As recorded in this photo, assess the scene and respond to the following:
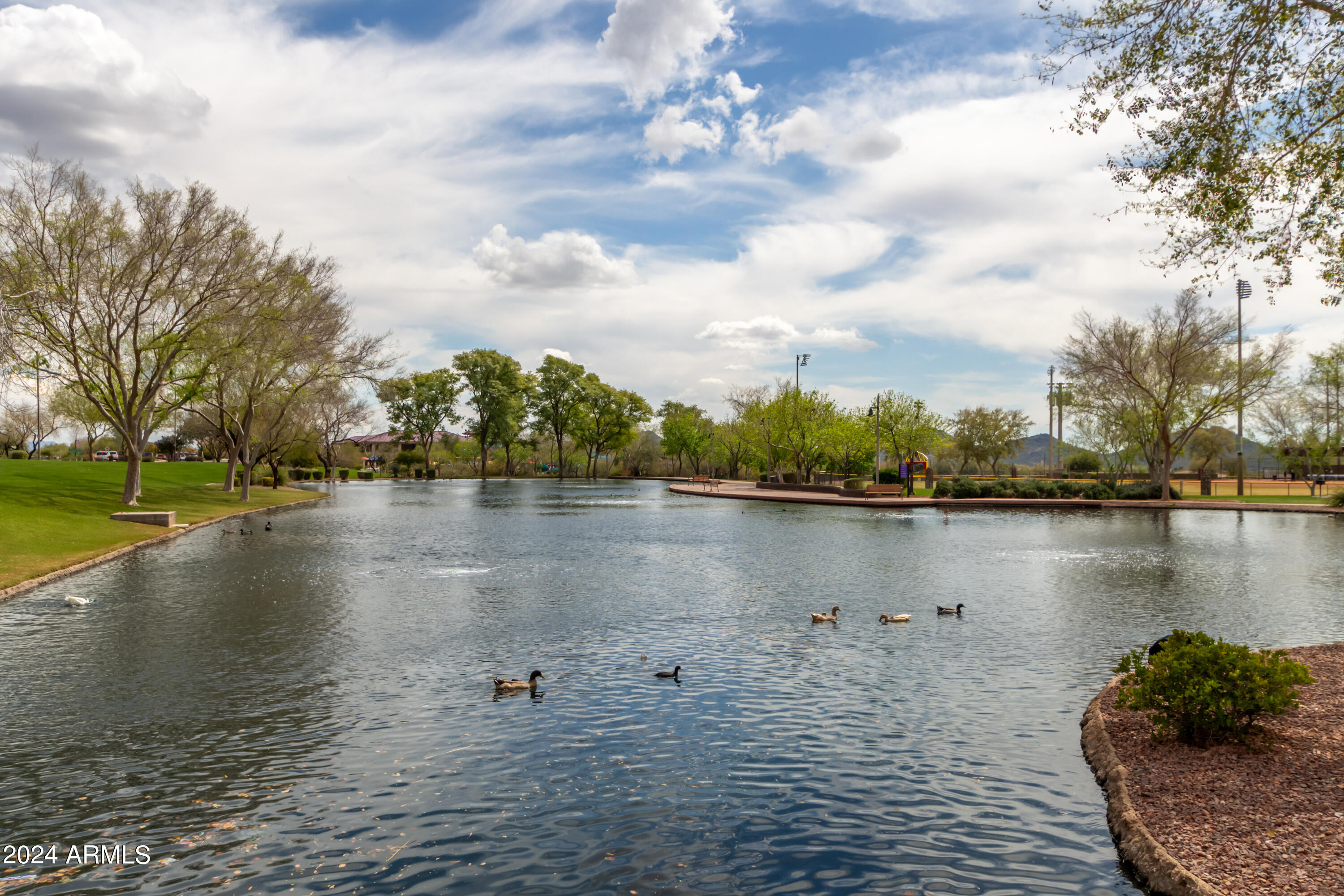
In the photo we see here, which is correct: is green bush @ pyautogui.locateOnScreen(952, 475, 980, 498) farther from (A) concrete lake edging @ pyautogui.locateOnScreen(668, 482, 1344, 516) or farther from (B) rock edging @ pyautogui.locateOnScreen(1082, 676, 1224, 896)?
(B) rock edging @ pyautogui.locateOnScreen(1082, 676, 1224, 896)

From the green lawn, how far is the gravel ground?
69.7 feet

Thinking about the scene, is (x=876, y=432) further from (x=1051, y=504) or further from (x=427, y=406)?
(x=427, y=406)

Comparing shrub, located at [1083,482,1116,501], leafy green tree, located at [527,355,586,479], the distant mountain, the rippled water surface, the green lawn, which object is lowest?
the rippled water surface

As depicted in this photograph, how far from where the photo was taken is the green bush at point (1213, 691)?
7.32m

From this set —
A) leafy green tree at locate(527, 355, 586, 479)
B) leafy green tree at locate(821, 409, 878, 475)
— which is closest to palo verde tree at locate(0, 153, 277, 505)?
leafy green tree at locate(821, 409, 878, 475)

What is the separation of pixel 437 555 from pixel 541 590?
772cm

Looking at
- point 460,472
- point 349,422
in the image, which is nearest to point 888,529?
point 349,422

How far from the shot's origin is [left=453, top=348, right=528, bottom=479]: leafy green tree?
99.8 m

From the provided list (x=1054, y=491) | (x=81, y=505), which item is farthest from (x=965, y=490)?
(x=81, y=505)

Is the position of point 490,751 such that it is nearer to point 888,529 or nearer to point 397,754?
point 397,754

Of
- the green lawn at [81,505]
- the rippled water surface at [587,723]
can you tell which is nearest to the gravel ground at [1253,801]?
the rippled water surface at [587,723]

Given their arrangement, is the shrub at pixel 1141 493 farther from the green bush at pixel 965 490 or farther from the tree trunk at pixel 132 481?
the tree trunk at pixel 132 481

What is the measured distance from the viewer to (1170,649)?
7918 mm

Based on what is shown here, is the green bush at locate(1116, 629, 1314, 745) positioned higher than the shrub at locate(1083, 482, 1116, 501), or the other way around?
the shrub at locate(1083, 482, 1116, 501)
